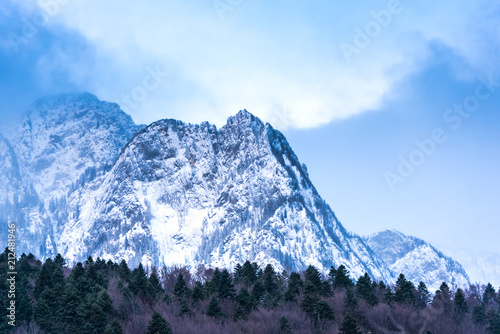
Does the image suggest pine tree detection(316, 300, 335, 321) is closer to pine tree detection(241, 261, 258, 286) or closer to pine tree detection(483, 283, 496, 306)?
pine tree detection(241, 261, 258, 286)

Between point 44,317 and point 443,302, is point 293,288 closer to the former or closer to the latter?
point 443,302

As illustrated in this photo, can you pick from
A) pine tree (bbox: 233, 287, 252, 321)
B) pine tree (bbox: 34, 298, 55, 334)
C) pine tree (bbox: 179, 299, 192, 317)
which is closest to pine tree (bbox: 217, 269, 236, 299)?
pine tree (bbox: 233, 287, 252, 321)

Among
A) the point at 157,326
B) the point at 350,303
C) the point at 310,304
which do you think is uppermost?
the point at 157,326

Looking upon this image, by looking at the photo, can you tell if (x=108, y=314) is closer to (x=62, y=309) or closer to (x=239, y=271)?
(x=62, y=309)

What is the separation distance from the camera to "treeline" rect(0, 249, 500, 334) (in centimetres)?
3534

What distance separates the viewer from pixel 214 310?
134 feet

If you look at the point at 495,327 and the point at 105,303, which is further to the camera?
the point at 495,327

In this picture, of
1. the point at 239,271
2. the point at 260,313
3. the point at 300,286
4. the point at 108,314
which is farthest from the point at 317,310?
the point at 239,271

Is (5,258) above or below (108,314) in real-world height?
above

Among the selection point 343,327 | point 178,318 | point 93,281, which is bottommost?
point 343,327

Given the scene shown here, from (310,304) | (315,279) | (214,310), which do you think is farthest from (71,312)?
(315,279)

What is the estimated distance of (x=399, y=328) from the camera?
40.7 metres

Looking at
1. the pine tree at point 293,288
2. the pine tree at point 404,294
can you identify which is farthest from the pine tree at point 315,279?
the pine tree at point 404,294

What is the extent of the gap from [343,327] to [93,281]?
83.4 feet
